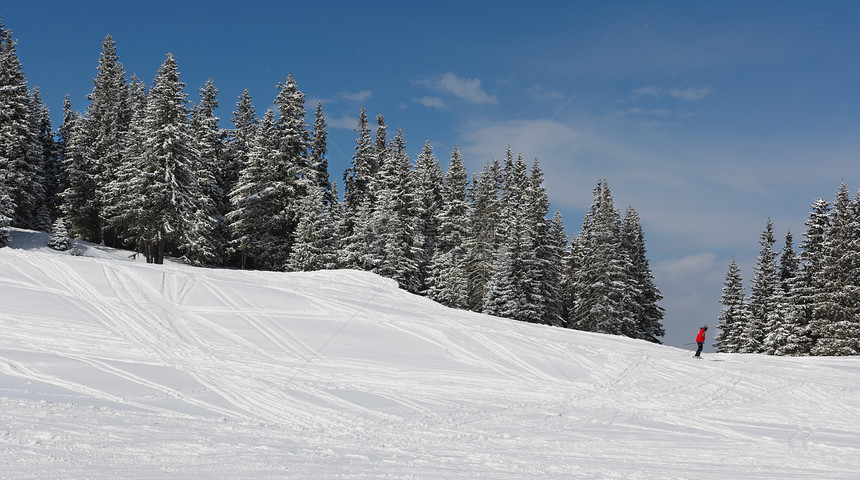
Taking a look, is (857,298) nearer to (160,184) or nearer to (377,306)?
(377,306)

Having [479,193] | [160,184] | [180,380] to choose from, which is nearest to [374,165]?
[479,193]

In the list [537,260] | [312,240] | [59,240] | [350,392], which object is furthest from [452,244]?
[350,392]

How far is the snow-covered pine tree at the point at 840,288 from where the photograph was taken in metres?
35.3

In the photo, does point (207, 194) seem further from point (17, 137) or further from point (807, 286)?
point (807, 286)

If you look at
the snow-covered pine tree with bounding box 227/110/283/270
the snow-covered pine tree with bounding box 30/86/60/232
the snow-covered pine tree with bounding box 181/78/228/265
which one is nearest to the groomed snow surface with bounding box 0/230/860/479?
the snow-covered pine tree with bounding box 181/78/228/265

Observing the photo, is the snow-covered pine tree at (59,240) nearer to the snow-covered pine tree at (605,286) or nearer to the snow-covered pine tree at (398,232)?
the snow-covered pine tree at (398,232)

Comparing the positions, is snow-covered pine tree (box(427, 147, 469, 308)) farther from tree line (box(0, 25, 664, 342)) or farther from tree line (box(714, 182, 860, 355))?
tree line (box(714, 182, 860, 355))

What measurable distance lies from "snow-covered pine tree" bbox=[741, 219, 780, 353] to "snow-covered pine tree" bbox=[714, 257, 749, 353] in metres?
Result: 1.46

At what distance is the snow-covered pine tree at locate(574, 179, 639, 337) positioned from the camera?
45.2 meters

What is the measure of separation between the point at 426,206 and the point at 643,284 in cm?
2292

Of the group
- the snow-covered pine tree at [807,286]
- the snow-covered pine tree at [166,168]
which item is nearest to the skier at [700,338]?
the snow-covered pine tree at [807,286]

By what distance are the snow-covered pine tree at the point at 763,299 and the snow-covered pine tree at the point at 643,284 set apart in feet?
30.5

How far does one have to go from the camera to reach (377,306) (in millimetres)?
23047

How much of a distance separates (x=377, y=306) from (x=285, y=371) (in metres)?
8.23
